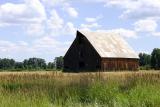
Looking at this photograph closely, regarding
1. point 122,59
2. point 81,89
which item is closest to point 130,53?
point 122,59

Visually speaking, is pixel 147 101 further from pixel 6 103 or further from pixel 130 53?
pixel 130 53

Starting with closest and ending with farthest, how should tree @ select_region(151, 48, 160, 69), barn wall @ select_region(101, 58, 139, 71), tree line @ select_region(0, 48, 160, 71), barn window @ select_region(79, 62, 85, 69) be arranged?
barn wall @ select_region(101, 58, 139, 71), barn window @ select_region(79, 62, 85, 69), tree @ select_region(151, 48, 160, 69), tree line @ select_region(0, 48, 160, 71)

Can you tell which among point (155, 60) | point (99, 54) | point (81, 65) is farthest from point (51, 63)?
point (99, 54)

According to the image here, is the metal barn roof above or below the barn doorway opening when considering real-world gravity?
above

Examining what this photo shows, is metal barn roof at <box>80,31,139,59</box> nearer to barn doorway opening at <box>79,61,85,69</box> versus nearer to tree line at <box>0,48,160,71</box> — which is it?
barn doorway opening at <box>79,61,85,69</box>

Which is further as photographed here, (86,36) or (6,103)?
(86,36)

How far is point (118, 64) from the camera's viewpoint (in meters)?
54.8

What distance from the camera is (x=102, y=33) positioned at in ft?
189

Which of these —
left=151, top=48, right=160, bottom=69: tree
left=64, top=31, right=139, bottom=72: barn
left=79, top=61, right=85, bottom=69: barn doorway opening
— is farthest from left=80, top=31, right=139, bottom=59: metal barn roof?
left=151, top=48, right=160, bottom=69: tree

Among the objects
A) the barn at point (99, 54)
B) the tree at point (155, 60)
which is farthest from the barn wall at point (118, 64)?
the tree at point (155, 60)

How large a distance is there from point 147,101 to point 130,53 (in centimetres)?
4694

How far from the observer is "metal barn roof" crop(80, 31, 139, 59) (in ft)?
176

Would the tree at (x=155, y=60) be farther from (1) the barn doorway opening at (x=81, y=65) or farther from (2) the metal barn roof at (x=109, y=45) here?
(1) the barn doorway opening at (x=81, y=65)

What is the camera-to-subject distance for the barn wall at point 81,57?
53553 millimetres
